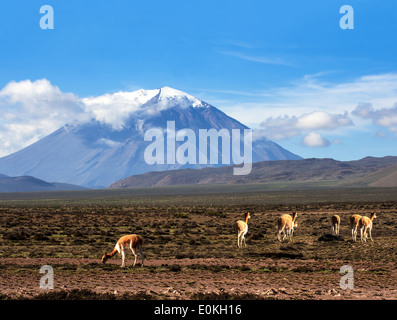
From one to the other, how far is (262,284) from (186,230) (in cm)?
2274

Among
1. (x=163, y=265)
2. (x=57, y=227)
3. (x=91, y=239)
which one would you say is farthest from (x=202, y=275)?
(x=57, y=227)

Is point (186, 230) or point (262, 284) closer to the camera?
point (262, 284)

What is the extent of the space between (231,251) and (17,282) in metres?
12.1

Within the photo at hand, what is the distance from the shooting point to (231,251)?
83.0 feet

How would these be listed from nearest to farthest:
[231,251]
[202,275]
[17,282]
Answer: [17,282] < [202,275] < [231,251]

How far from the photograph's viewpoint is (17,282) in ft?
52.2

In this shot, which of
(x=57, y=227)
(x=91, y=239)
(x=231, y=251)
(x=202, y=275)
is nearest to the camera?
(x=202, y=275)

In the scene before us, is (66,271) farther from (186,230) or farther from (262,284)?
(186,230)
